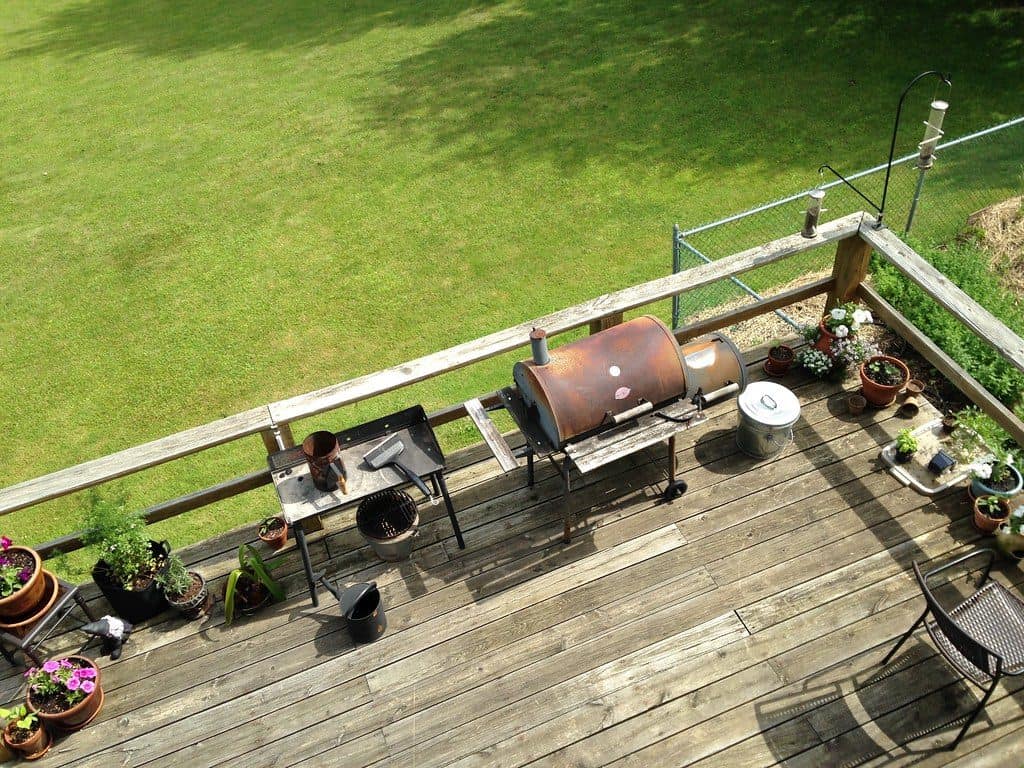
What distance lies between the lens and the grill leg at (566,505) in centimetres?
446

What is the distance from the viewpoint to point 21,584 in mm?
4211

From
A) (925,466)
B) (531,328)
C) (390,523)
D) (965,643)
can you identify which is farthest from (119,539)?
(925,466)

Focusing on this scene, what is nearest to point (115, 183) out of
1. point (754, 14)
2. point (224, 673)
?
point (224, 673)

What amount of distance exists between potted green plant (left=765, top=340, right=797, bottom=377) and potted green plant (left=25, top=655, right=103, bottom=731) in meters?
4.62

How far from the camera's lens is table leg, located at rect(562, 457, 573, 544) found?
4.46 metres

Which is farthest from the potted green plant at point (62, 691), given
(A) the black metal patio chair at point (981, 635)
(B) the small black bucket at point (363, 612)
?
(A) the black metal patio chair at point (981, 635)

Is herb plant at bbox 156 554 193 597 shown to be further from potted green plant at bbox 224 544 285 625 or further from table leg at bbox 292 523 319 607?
table leg at bbox 292 523 319 607

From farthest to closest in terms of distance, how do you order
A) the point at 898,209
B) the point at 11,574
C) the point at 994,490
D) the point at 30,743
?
the point at 898,209
the point at 994,490
the point at 11,574
the point at 30,743

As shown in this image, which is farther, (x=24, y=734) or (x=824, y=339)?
(x=824, y=339)

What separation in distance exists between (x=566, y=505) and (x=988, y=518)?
237cm

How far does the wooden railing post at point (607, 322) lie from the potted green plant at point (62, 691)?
3.42 meters

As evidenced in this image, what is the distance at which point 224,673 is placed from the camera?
4289 mm

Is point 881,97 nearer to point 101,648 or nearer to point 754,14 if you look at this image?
point 754,14

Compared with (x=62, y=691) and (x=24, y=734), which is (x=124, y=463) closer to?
(x=62, y=691)
